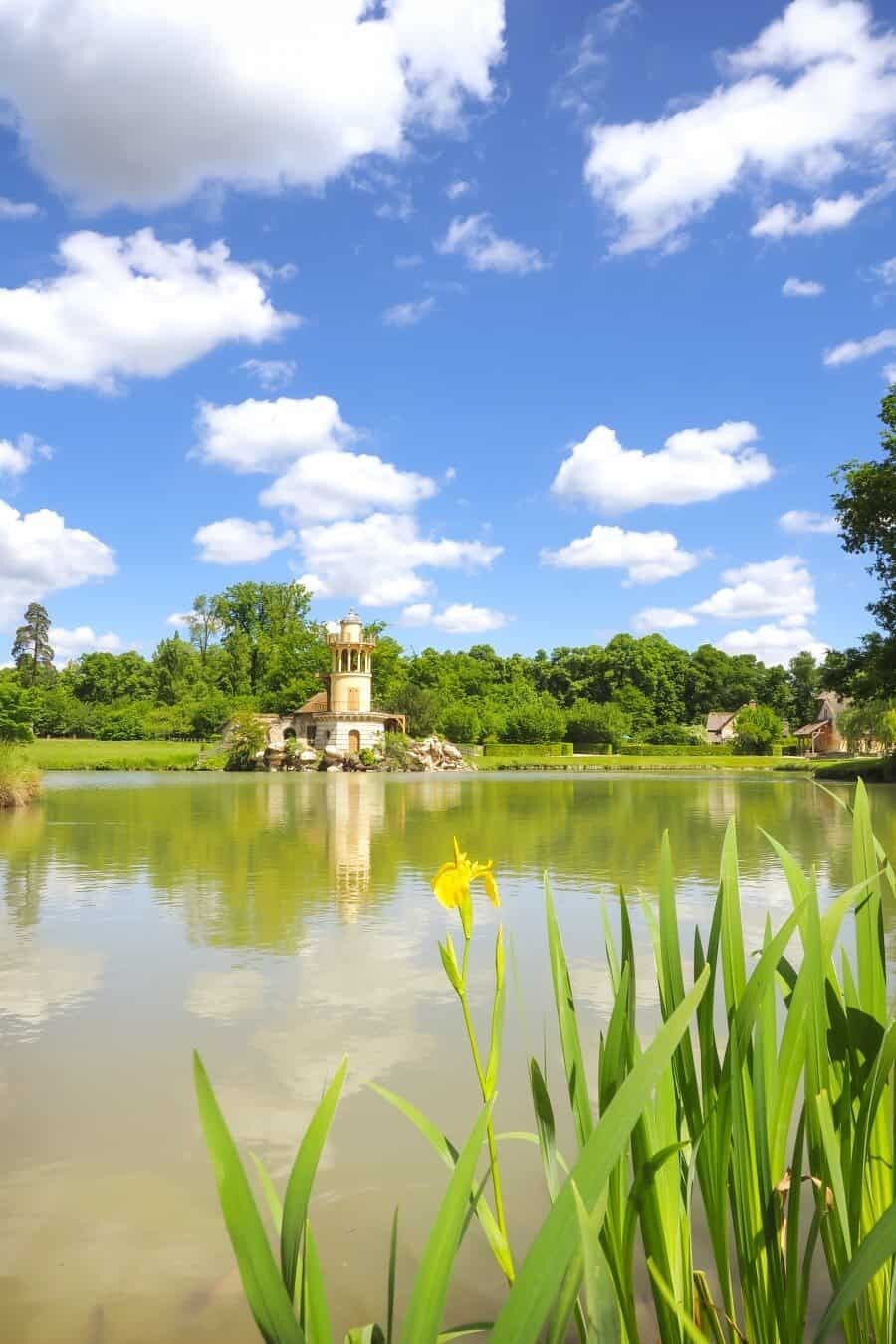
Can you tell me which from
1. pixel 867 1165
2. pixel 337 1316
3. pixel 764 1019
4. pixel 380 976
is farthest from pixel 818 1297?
pixel 380 976

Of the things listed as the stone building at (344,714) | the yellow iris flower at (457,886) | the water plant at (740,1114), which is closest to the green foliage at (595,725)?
the stone building at (344,714)

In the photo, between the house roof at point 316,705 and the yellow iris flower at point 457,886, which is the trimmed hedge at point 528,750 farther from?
the yellow iris flower at point 457,886

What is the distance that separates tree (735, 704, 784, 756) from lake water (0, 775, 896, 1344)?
48623 mm

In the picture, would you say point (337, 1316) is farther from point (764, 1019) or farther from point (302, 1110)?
point (764, 1019)

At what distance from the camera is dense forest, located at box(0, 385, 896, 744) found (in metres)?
56.7

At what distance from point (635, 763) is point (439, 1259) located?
161ft

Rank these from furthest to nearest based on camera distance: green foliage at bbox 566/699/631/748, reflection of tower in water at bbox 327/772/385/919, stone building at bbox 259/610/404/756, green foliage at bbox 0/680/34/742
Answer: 1. green foliage at bbox 566/699/631/748
2. stone building at bbox 259/610/404/756
3. green foliage at bbox 0/680/34/742
4. reflection of tower in water at bbox 327/772/385/919

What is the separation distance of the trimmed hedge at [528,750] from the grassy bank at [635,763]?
1.84 meters

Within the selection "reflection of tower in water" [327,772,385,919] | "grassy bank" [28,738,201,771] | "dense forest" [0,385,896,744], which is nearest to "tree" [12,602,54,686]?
"dense forest" [0,385,896,744]

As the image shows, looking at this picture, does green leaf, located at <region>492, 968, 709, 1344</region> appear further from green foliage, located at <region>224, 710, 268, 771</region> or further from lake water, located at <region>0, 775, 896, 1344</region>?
green foliage, located at <region>224, 710, 268, 771</region>

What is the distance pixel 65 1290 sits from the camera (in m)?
2.01

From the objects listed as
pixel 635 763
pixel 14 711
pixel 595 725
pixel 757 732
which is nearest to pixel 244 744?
pixel 635 763

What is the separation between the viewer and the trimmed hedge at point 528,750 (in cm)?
5397

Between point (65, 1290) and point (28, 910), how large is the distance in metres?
4.76
